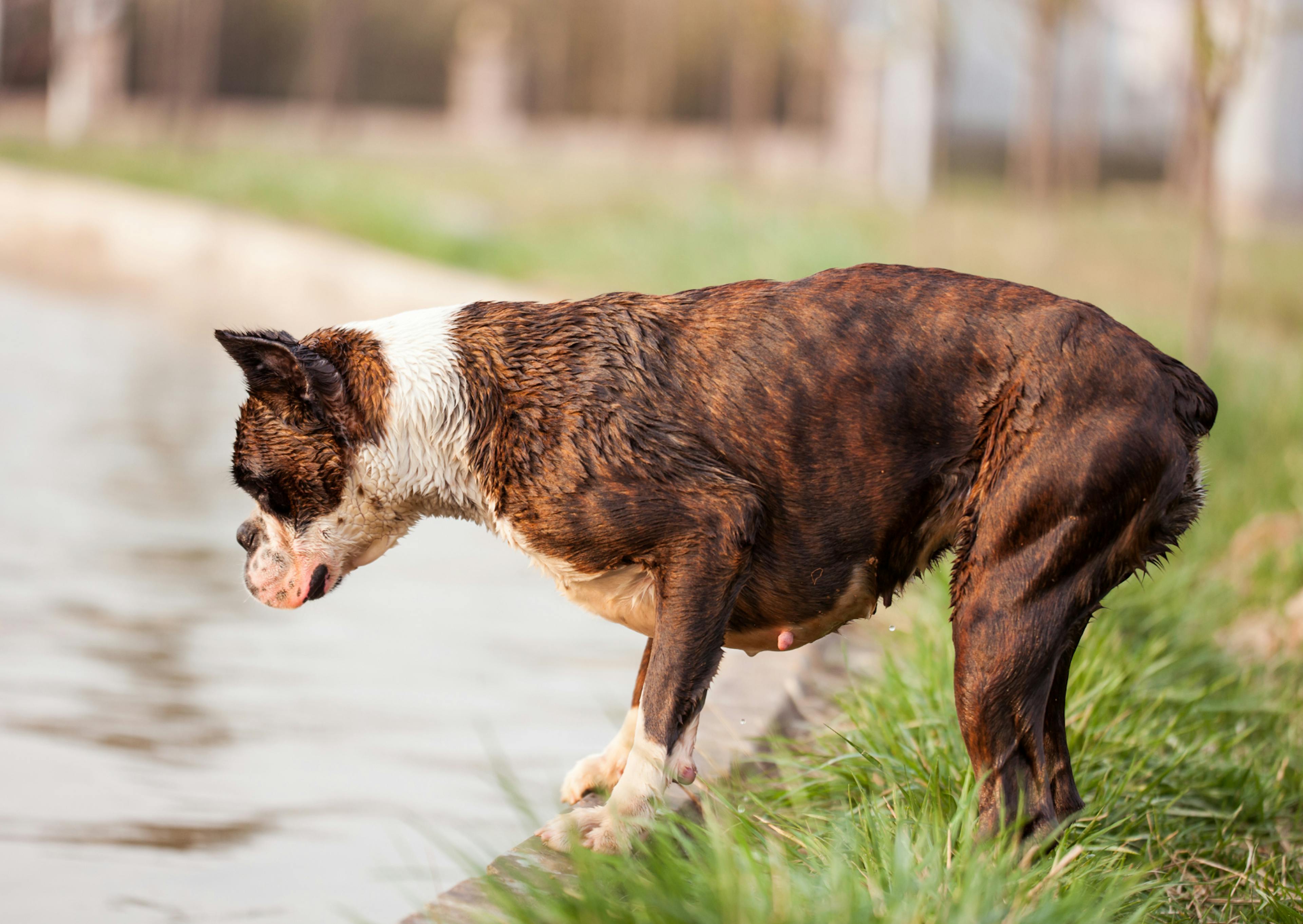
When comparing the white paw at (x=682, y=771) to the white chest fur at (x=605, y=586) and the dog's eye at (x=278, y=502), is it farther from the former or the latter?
the dog's eye at (x=278, y=502)

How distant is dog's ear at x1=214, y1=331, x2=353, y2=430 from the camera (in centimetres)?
287

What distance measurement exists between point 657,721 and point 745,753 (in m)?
0.89

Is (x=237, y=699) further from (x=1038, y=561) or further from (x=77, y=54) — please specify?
(x=77, y=54)

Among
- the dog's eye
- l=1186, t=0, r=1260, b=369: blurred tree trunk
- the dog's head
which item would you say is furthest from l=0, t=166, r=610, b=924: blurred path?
l=1186, t=0, r=1260, b=369: blurred tree trunk

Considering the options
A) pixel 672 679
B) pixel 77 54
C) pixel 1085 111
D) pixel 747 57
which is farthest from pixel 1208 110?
pixel 77 54

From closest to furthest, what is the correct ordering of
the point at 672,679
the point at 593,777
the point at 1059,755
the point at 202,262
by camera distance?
the point at 672,679
the point at 1059,755
the point at 593,777
the point at 202,262

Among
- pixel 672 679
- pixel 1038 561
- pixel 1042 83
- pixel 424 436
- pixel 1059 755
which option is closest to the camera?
pixel 1038 561

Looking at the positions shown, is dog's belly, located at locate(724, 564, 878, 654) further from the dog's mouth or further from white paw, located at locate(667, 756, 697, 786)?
the dog's mouth

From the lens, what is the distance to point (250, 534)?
3.08 metres

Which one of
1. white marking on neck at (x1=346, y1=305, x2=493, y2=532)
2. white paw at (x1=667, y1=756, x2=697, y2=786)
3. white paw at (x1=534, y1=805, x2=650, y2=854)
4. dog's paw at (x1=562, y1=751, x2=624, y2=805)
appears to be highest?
white marking on neck at (x1=346, y1=305, x2=493, y2=532)

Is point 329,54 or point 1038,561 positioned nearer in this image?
point 1038,561

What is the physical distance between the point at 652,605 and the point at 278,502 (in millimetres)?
795

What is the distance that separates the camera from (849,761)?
339 centimetres

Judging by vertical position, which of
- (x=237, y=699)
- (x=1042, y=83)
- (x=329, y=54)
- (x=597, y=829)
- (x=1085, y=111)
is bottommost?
(x=237, y=699)
